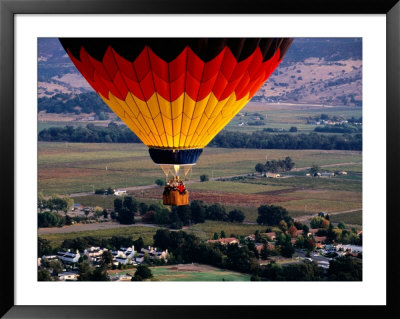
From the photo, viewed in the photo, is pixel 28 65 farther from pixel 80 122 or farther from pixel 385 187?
pixel 80 122

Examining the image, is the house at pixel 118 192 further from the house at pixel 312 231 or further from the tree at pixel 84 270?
the house at pixel 312 231

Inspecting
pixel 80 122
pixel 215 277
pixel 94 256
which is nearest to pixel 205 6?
pixel 215 277

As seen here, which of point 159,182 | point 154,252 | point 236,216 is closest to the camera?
point 154,252

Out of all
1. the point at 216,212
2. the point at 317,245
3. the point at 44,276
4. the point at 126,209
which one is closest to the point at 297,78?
the point at 216,212

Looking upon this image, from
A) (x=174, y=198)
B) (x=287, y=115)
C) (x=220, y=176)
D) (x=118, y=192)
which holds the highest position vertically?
(x=287, y=115)

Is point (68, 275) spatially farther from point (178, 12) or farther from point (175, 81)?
point (178, 12)

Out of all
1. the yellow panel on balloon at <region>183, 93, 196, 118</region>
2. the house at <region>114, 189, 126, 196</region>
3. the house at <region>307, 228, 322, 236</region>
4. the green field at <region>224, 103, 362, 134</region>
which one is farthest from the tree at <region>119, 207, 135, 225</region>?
the yellow panel on balloon at <region>183, 93, 196, 118</region>

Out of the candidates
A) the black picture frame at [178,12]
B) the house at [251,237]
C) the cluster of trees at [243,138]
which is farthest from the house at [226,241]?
the black picture frame at [178,12]
